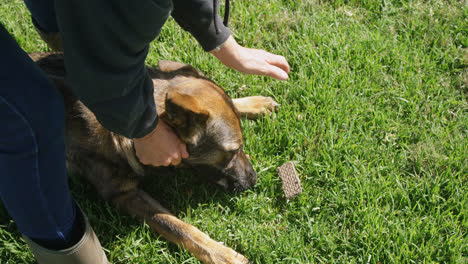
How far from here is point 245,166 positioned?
3525 millimetres

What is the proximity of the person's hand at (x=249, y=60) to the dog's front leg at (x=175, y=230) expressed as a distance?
1.40 m

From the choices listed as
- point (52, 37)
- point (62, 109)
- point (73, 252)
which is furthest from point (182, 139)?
point (52, 37)

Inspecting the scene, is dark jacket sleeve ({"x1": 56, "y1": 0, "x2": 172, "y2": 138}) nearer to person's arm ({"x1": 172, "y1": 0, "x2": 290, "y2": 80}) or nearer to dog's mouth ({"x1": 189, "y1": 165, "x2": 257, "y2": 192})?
person's arm ({"x1": 172, "y1": 0, "x2": 290, "y2": 80})

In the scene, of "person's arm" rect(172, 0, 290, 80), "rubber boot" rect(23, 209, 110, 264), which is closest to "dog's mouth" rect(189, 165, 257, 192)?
"person's arm" rect(172, 0, 290, 80)

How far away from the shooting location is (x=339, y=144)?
3857 millimetres

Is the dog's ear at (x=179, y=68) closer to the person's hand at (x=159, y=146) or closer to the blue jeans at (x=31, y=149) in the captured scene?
the person's hand at (x=159, y=146)

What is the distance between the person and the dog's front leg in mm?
546

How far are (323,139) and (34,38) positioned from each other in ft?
11.6

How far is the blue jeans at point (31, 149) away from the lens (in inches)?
78.2

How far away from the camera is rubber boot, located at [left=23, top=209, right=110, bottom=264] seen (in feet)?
8.24

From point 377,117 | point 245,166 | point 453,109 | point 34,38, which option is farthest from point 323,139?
point 34,38

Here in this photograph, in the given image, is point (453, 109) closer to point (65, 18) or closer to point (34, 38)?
point (65, 18)

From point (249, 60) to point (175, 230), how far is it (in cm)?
156

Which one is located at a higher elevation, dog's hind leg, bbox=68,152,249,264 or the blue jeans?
the blue jeans
